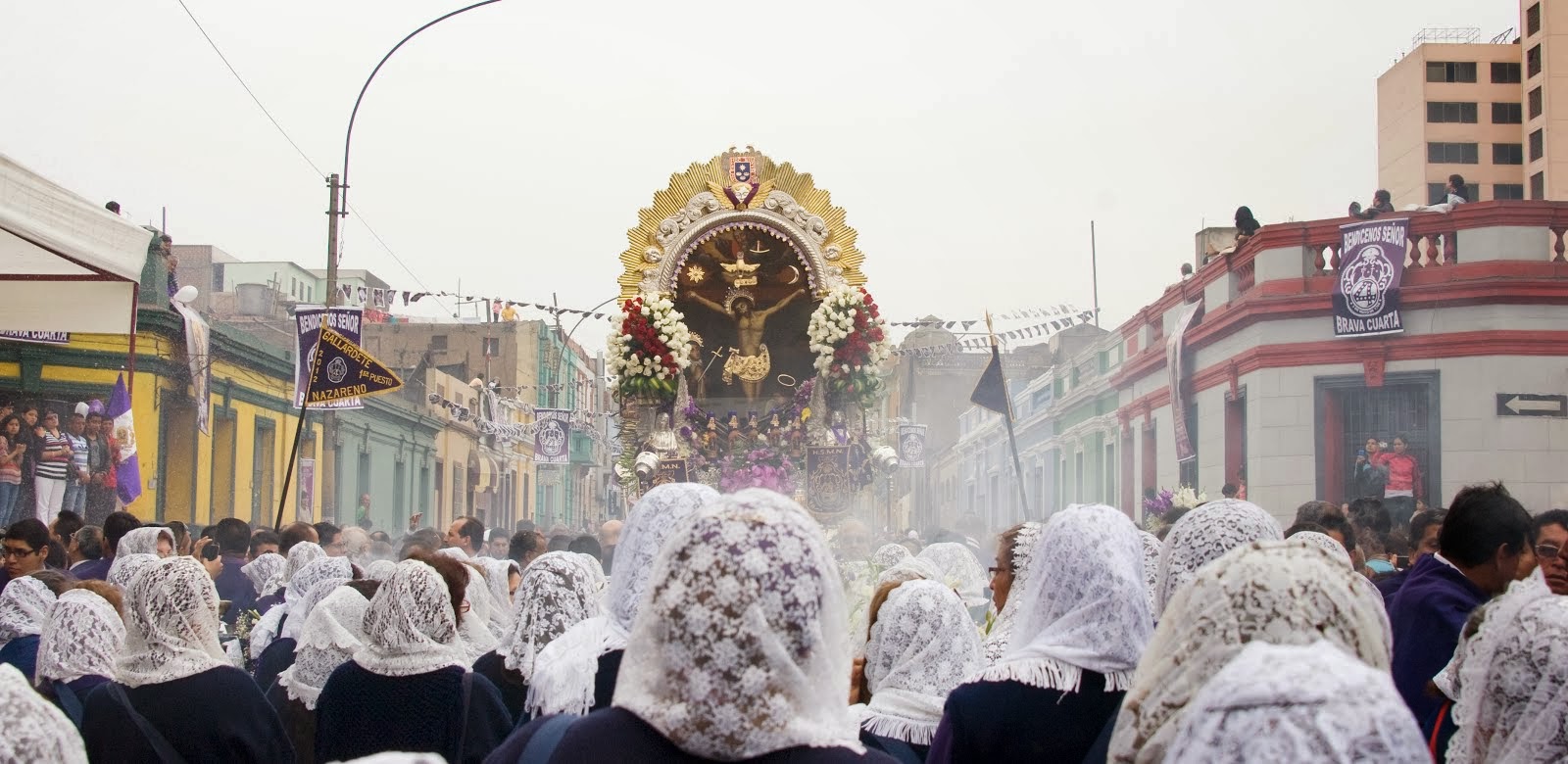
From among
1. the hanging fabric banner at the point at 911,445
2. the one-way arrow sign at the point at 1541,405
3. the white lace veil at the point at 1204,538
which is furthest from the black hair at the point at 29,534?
the hanging fabric banner at the point at 911,445

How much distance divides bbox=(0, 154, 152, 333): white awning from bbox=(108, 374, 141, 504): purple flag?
124 inches

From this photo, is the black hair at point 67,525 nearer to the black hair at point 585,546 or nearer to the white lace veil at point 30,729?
the black hair at point 585,546

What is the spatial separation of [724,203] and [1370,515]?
5754 millimetres

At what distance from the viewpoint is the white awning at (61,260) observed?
1030 centimetres

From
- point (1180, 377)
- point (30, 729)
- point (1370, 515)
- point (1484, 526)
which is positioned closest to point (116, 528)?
point (30, 729)

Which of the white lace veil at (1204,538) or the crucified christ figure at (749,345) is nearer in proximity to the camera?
the white lace veil at (1204,538)

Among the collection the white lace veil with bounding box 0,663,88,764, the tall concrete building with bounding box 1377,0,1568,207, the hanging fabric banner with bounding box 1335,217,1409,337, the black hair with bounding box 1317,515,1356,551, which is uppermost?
the tall concrete building with bounding box 1377,0,1568,207

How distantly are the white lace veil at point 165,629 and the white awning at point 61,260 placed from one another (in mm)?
5571

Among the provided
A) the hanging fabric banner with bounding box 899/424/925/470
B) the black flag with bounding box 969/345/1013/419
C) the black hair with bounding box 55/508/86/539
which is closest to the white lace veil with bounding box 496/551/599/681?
the black hair with bounding box 55/508/86/539

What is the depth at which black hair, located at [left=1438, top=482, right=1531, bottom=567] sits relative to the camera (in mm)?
5324

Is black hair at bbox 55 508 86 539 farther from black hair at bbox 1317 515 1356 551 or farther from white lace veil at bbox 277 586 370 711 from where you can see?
black hair at bbox 1317 515 1356 551

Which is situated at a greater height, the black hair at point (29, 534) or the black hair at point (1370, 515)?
the black hair at point (1370, 515)

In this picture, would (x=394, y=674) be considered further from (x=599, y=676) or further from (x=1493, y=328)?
(x=1493, y=328)

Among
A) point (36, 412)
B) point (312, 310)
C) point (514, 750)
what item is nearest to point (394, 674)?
point (514, 750)
